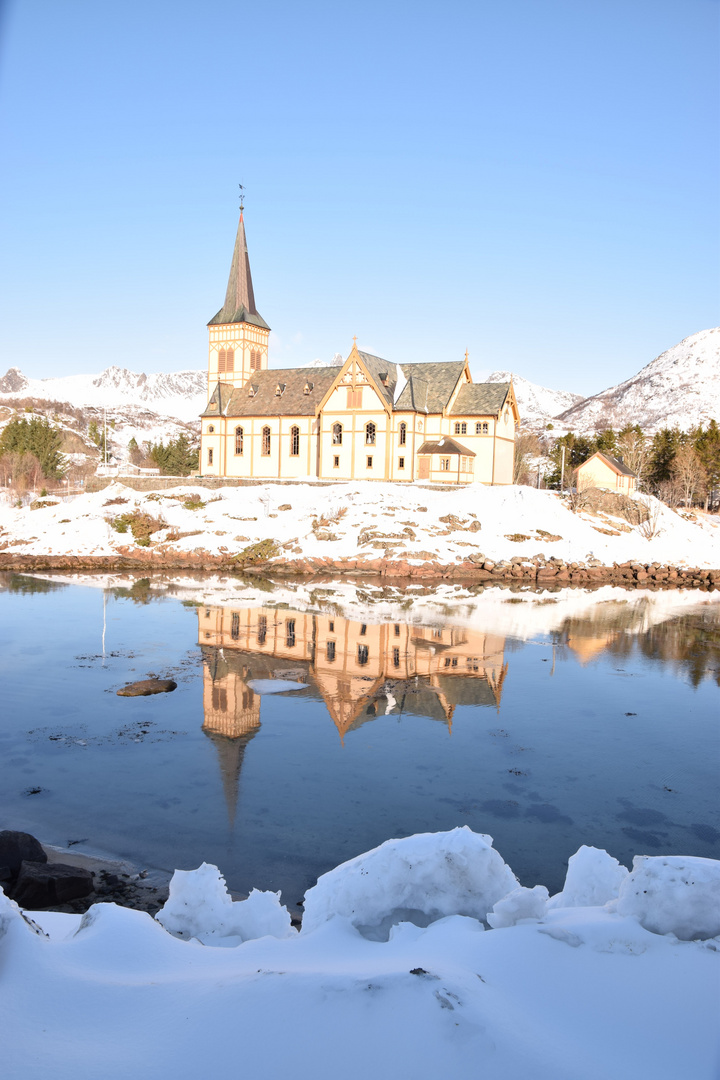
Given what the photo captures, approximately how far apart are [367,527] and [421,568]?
18.7ft

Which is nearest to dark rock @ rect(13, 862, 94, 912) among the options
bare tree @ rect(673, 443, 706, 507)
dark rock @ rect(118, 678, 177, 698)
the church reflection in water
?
the church reflection in water

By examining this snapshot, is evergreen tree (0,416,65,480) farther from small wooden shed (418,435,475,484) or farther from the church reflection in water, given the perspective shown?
the church reflection in water

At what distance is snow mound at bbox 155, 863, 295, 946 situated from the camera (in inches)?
273

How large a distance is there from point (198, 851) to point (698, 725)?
1156 cm

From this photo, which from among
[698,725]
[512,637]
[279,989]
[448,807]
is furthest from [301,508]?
[279,989]

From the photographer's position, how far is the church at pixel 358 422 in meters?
55.8

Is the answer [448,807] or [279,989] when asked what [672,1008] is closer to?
[279,989]

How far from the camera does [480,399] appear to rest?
5709 cm

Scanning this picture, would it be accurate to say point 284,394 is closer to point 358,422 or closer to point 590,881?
point 358,422

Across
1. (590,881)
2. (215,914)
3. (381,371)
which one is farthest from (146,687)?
(381,371)

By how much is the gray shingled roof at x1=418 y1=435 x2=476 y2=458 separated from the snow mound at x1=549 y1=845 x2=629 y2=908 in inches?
Answer: 1905

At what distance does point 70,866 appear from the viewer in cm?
898

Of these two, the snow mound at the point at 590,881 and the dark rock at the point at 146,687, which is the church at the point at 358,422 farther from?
the snow mound at the point at 590,881

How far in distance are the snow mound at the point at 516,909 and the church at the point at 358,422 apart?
48591 millimetres
